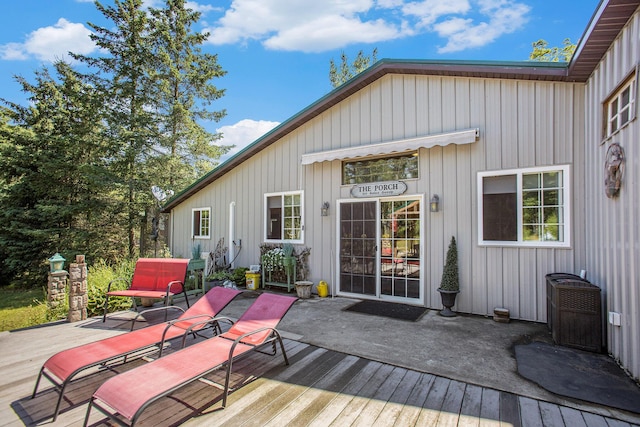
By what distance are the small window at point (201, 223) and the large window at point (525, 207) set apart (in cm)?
776

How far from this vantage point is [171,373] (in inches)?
95.2

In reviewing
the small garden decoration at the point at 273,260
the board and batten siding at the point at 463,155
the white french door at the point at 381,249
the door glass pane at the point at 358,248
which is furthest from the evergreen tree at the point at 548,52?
the small garden decoration at the point at 273,260

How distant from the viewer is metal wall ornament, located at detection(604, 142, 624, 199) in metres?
3.37

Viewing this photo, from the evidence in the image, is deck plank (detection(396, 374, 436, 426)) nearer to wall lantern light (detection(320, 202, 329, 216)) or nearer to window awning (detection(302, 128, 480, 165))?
window awning (detection(302, 128, 480, 165))

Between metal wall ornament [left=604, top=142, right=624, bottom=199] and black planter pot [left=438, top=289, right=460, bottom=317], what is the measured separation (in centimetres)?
255

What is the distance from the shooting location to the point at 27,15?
344 inches

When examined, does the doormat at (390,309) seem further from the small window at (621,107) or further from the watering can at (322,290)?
the small window at (621,107)

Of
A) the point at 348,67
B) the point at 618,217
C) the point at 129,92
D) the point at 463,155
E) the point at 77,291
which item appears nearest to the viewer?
the point at 618,217

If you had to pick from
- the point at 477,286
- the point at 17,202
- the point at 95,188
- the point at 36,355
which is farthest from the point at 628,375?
the point at 17,202

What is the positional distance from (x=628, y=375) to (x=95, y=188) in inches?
614

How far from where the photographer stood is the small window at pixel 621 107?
3.18 meters

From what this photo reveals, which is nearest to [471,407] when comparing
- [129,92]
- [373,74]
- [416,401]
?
[416,401]

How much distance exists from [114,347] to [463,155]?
5.75 meters

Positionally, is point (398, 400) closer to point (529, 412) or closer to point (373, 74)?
point (529, 412)
